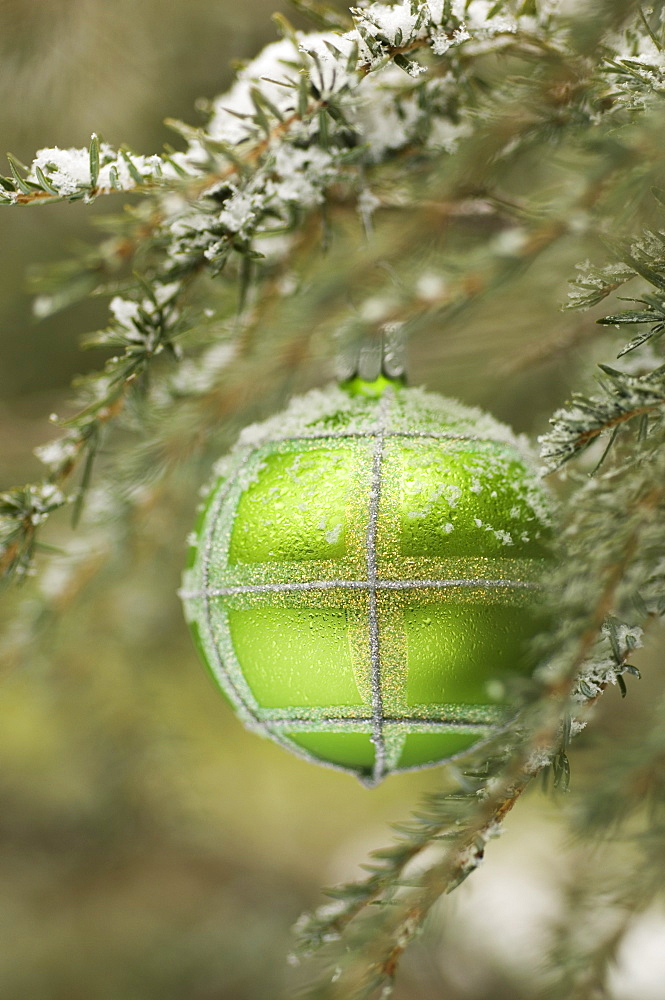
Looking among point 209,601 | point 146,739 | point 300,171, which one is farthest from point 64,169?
point 146,739

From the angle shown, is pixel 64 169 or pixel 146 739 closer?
pixel 64 169

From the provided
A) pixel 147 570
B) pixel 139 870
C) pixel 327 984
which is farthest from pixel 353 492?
pixel 139 870

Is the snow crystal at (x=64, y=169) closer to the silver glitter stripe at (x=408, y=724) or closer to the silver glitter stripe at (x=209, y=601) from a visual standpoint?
the silver glitter stripe at (x=209, y=601)

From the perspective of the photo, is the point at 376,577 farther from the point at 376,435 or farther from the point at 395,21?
the point at 395,21

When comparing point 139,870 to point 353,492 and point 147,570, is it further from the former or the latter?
point 353,492

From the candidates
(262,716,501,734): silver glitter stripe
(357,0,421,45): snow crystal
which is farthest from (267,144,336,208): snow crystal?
(262,716,501,734): silver glitter stripe

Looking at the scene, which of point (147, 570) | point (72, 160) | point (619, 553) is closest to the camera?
point (619, 553)

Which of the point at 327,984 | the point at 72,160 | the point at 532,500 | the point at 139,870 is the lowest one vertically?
the point at 139,870
